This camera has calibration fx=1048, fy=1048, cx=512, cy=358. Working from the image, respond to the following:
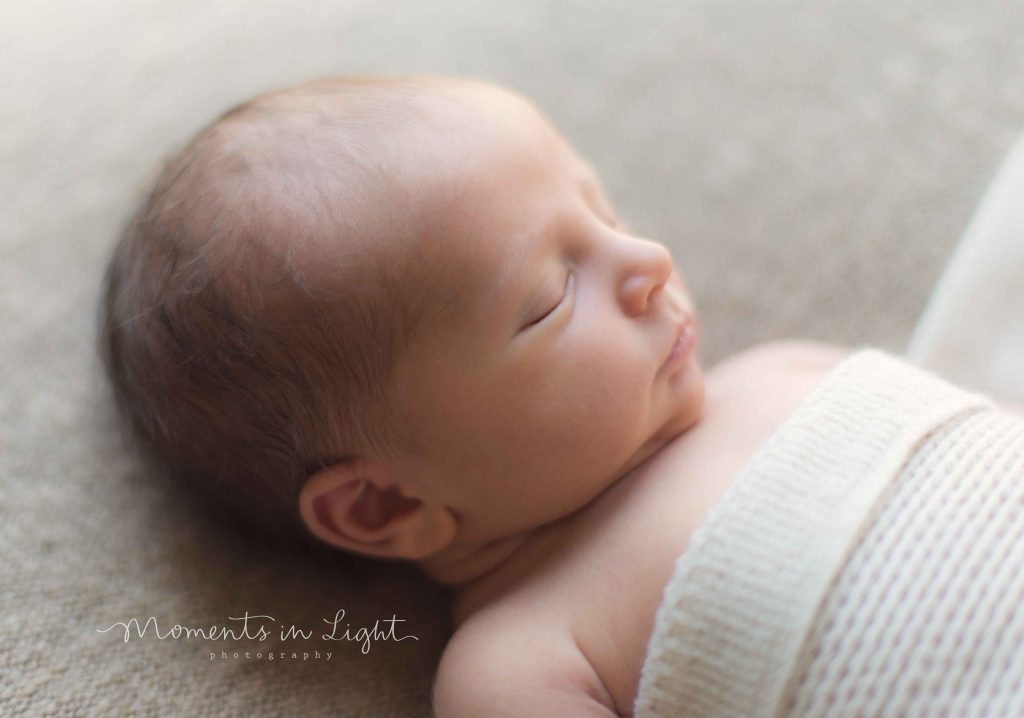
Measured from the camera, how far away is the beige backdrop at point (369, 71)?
3.36 feet

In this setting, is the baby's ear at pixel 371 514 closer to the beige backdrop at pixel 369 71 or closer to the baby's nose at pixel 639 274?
the beige backdrop at pixel 369 71

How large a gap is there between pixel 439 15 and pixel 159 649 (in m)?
1.01

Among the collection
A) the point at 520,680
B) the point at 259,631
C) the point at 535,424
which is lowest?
the point at 259,631

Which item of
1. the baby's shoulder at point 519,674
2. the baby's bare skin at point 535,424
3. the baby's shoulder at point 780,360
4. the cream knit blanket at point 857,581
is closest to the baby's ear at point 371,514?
the baby's bare skin at point 535,424

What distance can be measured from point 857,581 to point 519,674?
0.30 metres

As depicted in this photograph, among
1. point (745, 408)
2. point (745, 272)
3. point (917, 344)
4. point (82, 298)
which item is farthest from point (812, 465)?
point (82, 298)

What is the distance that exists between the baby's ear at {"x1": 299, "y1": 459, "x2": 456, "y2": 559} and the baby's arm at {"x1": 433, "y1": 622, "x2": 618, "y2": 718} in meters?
0.11

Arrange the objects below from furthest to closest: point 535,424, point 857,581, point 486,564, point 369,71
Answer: point 369,71 < point 486,564 < point 535,424 < point 857,581

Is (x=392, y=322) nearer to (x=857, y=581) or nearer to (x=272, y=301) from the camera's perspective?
(x=272, y=301)

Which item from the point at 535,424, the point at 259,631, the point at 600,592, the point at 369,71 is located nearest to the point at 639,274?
the point at 535,424

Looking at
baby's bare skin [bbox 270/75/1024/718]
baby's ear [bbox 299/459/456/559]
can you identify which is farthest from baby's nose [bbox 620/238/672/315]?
baby's ear [bbox 299/459/456/559]

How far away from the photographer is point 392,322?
90cm

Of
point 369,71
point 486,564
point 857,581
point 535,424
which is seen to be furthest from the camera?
point 369,71

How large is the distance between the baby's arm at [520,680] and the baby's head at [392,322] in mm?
118
